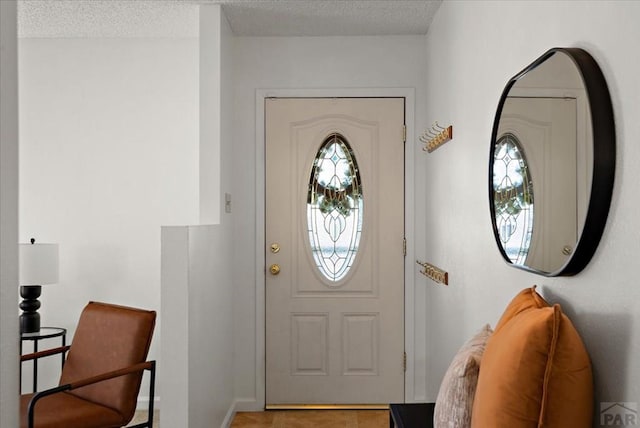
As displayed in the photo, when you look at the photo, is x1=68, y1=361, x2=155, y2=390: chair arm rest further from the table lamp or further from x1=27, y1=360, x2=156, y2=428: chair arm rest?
the table lamp

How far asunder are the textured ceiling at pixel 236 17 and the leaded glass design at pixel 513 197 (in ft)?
5.40

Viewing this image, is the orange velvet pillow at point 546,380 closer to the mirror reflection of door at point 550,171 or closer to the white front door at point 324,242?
the mirror reflection of door at point 550,171

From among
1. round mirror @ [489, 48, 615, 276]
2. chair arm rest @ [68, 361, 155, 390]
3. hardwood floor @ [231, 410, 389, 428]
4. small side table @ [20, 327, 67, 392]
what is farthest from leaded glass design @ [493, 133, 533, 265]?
small side table @ [20, 327, 67, 392]

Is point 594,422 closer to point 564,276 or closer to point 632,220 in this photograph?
point 564,276

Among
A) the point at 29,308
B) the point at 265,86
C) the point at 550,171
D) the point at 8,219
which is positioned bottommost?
the point at 29,308

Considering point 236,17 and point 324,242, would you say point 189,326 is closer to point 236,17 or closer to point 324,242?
point 324,242

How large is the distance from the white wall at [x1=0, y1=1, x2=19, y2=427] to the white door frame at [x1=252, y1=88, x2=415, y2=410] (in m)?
2.60

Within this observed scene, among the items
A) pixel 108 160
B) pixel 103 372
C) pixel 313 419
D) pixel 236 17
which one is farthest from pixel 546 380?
pixel 108 160

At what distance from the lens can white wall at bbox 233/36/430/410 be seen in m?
4.12

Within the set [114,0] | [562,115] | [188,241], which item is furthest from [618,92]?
[114,0]

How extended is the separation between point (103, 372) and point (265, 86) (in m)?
2.10

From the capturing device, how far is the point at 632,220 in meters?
1.36

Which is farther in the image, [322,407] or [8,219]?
[322,407]

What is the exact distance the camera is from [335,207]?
4160 mm
